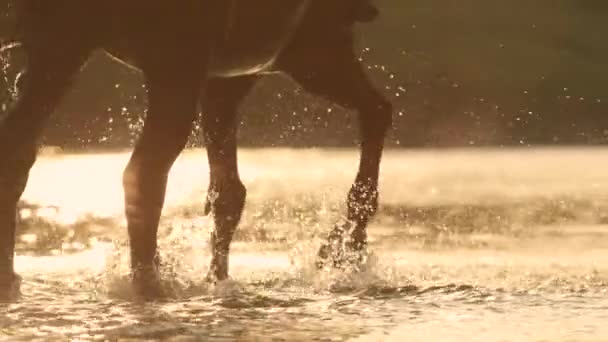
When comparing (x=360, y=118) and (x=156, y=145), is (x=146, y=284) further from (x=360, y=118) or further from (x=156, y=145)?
(x=360, y=118)

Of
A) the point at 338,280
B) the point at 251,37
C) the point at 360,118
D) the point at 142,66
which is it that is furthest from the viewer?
the point at 360,118

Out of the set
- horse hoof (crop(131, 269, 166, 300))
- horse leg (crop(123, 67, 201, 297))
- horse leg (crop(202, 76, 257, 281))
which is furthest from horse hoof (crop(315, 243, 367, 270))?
horse leg (crop(123, 67, 201, 297))

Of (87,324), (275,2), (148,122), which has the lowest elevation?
(87,324)

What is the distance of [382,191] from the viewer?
2234cm

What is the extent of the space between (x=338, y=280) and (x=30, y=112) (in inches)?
79.5

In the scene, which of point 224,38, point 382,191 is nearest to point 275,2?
point 224,38

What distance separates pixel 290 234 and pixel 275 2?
5.01 metres

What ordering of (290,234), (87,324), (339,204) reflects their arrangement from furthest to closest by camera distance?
(290,234)
(339,204)
(87,324)

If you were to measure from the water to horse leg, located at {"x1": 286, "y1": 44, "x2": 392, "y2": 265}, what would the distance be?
8.1 inches

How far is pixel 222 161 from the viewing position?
9.08 m

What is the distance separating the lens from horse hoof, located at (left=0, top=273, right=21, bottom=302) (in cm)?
770

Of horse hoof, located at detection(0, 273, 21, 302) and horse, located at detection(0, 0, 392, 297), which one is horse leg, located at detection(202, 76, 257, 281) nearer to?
horse, located at detection(0, 0, 392, 297)

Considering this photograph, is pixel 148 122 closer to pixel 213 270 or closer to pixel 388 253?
pixel 213 270

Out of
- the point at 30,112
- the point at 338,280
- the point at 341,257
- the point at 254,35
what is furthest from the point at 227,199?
the point at 30,112
